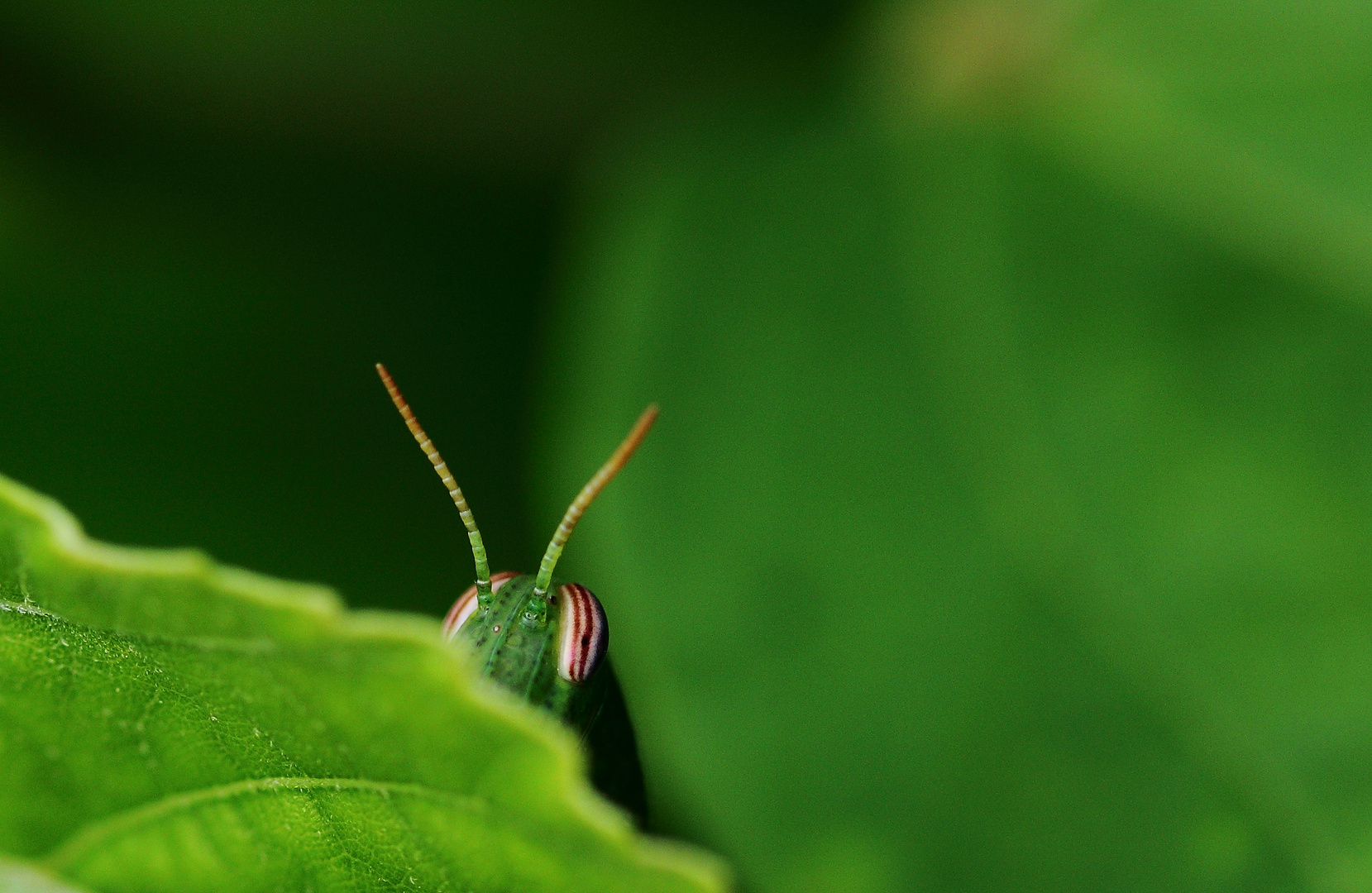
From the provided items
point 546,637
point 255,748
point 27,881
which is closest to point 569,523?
point 546,637

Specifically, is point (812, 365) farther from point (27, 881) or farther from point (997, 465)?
point (27, 881)

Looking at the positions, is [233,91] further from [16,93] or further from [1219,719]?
[1219,719]

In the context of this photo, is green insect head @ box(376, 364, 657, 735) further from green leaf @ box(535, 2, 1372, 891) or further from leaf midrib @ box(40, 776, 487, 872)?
leaf midrib @ box(40, 776, 487, 872)

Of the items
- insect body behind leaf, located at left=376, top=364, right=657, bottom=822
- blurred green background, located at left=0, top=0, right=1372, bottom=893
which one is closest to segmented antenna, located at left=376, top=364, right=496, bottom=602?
insect body behind leaf, located at left=376, top=364, right=657, bottom=822

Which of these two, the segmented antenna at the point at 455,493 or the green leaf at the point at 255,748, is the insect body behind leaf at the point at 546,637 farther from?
the green leaf at the point at 255,748

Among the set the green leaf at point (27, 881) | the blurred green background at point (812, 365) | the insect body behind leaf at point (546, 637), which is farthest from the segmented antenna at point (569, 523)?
the green leaf at point (27, 881)

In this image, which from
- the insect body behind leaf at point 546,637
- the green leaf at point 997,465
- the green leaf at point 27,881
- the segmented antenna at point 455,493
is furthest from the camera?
the green leaf at point 997,465
